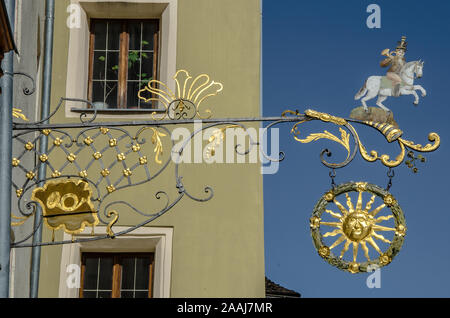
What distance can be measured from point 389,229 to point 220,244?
10.6 feet

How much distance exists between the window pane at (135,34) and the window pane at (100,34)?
309 mm

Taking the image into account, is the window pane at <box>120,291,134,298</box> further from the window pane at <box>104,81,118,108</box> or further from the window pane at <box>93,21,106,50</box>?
the window pane at <box>93,21,106,50</box>

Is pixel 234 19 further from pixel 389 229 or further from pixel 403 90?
pixel 389 229

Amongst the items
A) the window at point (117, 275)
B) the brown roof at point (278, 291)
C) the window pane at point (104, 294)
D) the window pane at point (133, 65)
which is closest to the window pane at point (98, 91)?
the window pane at point (133, 65)

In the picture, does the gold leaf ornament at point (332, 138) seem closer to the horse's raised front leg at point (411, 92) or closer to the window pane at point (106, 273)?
the horse's raised front leg at point (411, 92)

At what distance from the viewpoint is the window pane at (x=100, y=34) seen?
54.6 feet

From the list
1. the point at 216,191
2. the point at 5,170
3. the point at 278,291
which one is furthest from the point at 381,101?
the point at 278,291

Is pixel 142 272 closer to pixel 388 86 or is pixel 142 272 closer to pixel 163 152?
pixel 163 152

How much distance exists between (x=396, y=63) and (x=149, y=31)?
152 inches

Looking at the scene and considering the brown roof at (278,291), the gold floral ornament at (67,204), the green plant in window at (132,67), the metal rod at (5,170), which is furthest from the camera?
the brown roof at (278,291)

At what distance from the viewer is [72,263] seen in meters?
15.6

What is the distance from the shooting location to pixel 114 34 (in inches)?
657

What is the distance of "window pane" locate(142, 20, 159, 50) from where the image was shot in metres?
16.7
